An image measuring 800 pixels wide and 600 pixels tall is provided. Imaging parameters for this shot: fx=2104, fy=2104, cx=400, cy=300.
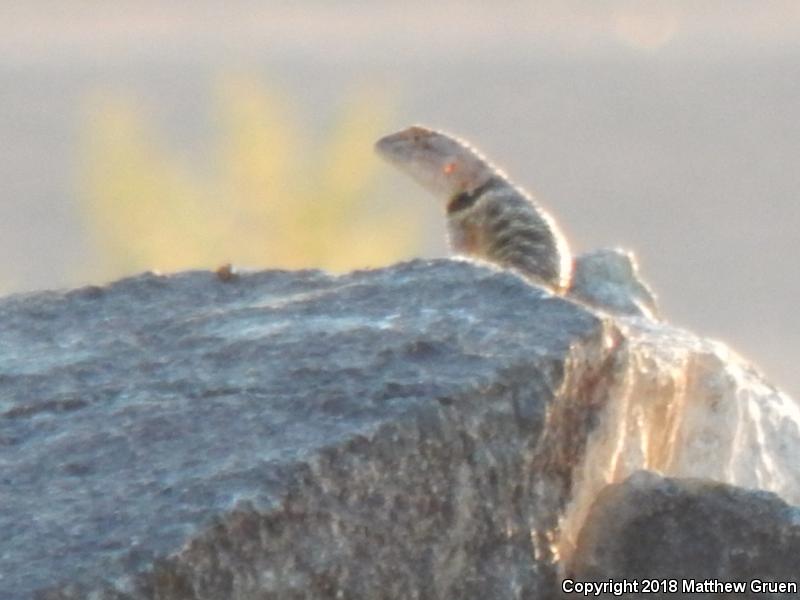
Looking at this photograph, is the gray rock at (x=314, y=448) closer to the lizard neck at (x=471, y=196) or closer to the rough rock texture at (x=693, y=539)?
the rough rock texture at (x=693, y=539)

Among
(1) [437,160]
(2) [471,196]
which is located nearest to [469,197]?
(2) [471,196]

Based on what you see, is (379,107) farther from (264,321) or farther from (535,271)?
(264,321)

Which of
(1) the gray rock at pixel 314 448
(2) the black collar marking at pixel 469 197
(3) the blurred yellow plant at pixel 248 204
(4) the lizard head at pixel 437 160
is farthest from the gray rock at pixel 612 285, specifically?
(3) the blurred yellow plant at pixel 248 204

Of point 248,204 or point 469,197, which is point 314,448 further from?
point 248,204

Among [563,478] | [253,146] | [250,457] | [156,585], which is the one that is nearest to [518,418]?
[563,478]

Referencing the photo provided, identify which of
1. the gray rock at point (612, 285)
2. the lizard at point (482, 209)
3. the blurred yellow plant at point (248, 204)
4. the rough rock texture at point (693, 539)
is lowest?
the rough rock texture at point (693, 539)

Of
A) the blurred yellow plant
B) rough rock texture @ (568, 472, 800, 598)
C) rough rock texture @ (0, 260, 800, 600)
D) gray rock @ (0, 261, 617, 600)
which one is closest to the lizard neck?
rough rock texture @ (0, 260, 800, 600)
